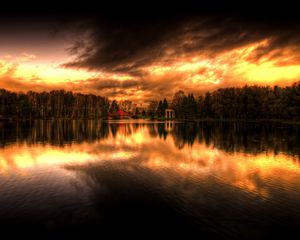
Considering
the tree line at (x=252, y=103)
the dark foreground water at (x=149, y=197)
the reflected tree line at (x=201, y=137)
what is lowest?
the dark foreground water at (x=149, y=197)

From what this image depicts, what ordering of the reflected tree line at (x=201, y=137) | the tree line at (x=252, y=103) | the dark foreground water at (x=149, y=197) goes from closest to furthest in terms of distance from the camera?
1. the dark foreground water at (x=149, y=197)
2. the reflected tree line at (x=201, y=137)
3. the tree line at (x=252, y=103)

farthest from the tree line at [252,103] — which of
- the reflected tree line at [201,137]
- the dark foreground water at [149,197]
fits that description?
the dark foreground water at [149,197]

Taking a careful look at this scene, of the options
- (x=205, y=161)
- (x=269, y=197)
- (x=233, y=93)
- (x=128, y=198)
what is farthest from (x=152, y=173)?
(x=233, y=93)

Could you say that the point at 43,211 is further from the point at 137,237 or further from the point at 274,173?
the point at 274,173

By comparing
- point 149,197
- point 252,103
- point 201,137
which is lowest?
point 149,197

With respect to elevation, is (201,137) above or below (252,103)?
below

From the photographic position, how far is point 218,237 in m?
12.4

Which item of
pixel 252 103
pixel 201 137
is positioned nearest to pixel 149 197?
pixel 201 137

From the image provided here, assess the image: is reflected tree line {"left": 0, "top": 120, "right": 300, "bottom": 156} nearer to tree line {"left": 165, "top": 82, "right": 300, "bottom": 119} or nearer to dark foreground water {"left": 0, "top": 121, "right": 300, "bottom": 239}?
dark foreground water {"left": 0, "top": 121, "right": 300, "bottom": 239}

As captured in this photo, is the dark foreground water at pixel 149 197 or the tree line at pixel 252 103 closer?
the dark foreground water at pixel 149 197

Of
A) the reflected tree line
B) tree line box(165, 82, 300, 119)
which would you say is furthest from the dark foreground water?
tree line box(165, 82, 300, 119)

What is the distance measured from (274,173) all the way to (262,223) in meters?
13.5

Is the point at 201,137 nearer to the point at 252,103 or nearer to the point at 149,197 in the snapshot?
the point at 149,197

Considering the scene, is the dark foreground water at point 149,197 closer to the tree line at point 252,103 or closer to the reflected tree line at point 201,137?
the reflected tree line at point 201,137
